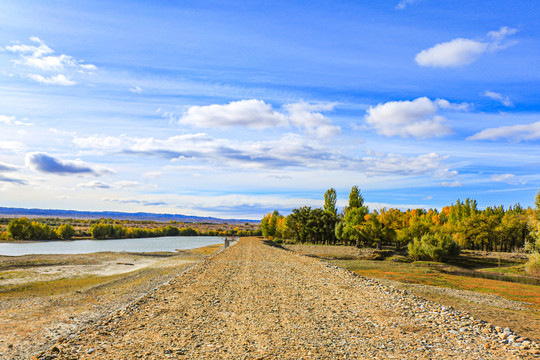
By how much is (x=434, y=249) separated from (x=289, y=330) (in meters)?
62.3

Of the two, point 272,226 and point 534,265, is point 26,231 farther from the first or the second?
point 534,265

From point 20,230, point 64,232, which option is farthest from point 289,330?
point 64,232

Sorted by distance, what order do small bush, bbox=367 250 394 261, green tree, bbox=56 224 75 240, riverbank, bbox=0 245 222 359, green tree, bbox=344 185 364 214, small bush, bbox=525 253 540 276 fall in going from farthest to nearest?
green tree, bbox=56 224 75 240 → green tree, bbox=344 185 364 214 → small bush, bbox=367 250 394 261 → small bush, bbox=525 253 540 276 → riverbank, bbox=0 245 222 359

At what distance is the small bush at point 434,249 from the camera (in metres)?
65.8

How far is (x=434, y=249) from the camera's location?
65625mm

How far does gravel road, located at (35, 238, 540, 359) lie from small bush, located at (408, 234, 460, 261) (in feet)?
174

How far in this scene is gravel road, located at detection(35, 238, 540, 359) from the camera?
10.1 metres

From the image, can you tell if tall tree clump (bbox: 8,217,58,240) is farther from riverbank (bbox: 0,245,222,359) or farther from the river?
riverbank (bbox: 0,245,222,359)

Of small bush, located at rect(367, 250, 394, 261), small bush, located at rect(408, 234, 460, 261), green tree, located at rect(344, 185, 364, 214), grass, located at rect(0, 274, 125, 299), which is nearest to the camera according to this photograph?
grass, located at rect(0, 274, 125, 299)

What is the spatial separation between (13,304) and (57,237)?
142 meters

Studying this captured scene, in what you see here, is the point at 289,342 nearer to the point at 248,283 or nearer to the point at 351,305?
the point at 351,305

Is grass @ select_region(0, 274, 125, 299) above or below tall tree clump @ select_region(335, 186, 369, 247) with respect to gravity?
below

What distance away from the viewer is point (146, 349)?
10250 mm

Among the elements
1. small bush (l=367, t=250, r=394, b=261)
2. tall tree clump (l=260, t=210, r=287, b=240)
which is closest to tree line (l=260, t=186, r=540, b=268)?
small bush (l=367, t=250, r=394, b=261)
